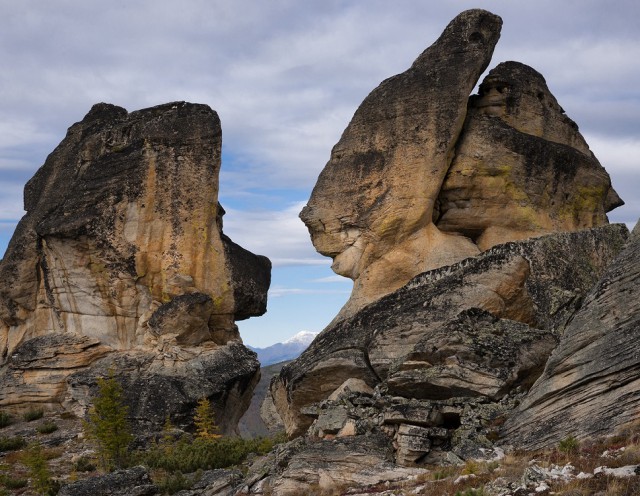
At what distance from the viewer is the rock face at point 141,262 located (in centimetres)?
3803

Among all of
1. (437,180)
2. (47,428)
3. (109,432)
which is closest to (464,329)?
(437,180)

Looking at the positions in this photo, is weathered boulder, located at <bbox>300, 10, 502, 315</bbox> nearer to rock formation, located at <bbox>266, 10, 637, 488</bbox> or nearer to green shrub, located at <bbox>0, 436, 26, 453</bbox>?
rock formation, located at <bbox>266, 10, 637, 488</bbox>

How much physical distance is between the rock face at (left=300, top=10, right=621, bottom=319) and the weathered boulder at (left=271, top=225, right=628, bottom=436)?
2.89 metres

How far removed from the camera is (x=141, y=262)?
126ft

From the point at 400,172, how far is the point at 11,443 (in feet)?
57.0

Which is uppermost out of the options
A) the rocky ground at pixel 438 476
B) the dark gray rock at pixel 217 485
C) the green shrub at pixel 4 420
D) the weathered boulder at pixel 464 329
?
the weathered boulder at pixel 464 329

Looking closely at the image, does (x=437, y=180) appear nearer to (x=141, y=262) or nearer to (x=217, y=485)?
(x=217, y=485)

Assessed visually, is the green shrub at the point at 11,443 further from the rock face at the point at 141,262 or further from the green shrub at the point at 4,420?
the rock face at the point at 141,262

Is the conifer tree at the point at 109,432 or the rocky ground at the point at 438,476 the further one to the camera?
the conifer tree at the point at 109,432

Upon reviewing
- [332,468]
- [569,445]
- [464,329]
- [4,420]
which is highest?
[464,329]

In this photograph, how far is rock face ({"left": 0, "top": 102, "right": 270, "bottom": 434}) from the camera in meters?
38.0

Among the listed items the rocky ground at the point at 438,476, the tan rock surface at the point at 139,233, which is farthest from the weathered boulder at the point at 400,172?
the tan rock surface at the point at 139,233

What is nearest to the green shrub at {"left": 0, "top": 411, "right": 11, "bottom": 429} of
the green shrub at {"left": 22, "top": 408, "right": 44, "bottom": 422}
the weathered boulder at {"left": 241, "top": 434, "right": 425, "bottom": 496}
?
the green shrub at {"left": 22, "top": 408, "right": 44, "bottom": 422}

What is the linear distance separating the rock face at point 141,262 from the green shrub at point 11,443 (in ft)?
10.6
